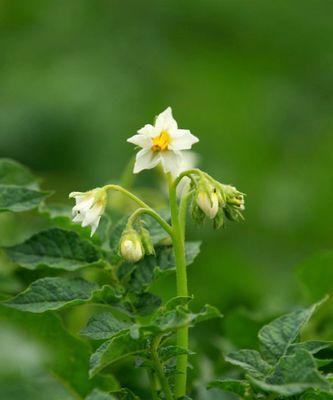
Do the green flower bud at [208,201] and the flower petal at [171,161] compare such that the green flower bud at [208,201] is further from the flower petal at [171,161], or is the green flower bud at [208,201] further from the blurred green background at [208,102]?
the blurred green background at [208,102]

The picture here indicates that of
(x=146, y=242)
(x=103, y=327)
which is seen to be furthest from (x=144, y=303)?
(x=103, y=327)

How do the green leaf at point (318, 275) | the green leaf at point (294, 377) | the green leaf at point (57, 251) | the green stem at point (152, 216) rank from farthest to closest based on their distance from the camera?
the green leaf at point (318, 275)
the green leaf at point (57, 251)
the green stem at point (152, 216)
the green leaf at point (294, 377)

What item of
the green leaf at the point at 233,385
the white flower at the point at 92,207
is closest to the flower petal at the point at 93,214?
the white flower at the point at 92,207

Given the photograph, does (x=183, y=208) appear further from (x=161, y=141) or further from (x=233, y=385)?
(x=233, y=385)

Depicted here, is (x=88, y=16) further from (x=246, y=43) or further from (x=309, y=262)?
(x=309, y=262)

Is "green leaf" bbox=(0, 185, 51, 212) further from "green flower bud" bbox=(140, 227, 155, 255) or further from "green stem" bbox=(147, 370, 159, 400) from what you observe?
"green stem" bbox=(147, 370, 159, 400)

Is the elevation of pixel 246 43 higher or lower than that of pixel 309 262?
higher

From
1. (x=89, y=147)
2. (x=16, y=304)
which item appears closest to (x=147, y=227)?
(x=16, y=304)
